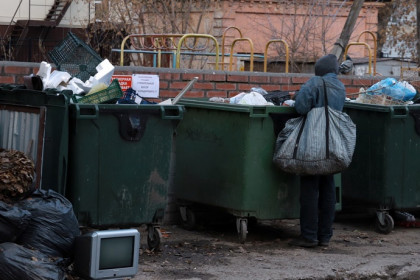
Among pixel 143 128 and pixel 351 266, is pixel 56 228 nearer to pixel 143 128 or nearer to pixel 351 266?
pixel 143 128

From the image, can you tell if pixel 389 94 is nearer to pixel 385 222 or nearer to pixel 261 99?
pixel 385 222

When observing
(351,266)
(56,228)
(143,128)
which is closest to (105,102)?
(143,128)

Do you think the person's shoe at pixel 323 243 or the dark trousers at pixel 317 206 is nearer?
the dark trousers at pixel 317 206

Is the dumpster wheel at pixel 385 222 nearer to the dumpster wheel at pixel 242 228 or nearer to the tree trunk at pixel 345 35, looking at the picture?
the dumpster wheel at pixel 242 228

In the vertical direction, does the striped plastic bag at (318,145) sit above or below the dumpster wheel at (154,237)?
above

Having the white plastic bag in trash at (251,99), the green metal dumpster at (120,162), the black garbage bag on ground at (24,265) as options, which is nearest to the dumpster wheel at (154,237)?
the green metal dumpster at (120,162)

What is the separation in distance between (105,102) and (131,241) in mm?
1424

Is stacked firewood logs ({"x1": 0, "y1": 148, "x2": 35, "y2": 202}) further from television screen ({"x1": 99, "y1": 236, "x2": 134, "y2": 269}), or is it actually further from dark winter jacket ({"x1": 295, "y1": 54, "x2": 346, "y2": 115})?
dark winter jacket ({"x1": 295, "y1": 54, "x2": 346, "y2": 115})

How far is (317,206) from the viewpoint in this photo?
7.65 m

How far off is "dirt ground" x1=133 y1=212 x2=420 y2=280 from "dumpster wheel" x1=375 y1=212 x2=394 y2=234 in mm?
68

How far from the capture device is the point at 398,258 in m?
7.47

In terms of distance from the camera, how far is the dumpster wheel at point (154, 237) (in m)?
7.18

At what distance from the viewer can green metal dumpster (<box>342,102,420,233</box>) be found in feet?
27.2

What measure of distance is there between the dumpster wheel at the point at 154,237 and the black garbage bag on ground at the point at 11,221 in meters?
1.46
